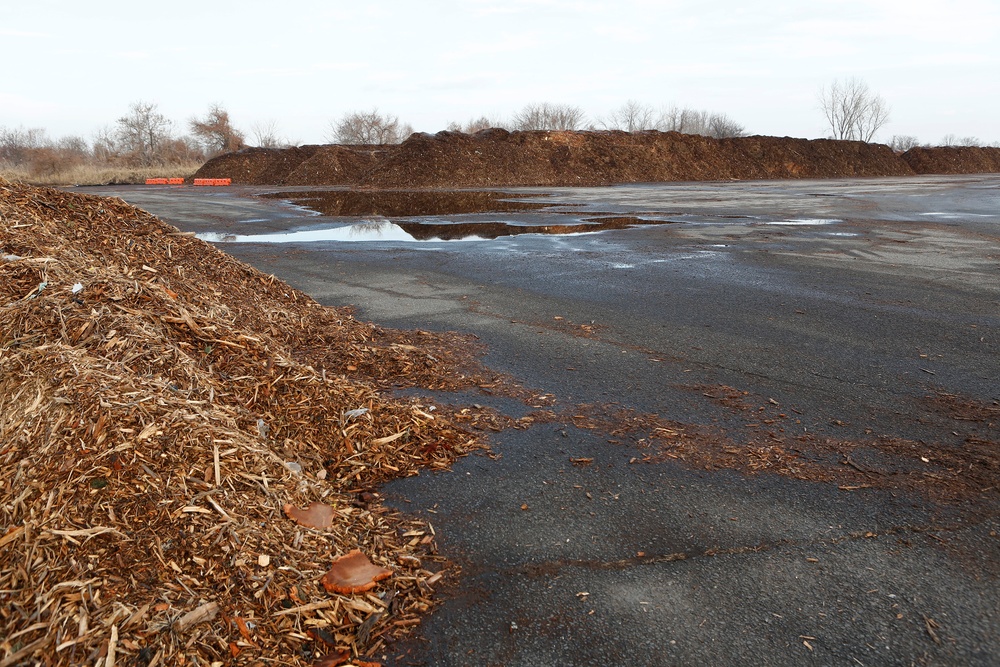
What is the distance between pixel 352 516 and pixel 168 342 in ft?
5.38

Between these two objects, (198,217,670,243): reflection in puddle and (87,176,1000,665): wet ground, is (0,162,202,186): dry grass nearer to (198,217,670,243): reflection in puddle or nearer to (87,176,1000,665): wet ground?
(198,217,670,243): reflection in puddle

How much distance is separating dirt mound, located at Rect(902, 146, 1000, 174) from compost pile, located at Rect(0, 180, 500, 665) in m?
56.4

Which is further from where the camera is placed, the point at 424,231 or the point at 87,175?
the point at 87,175

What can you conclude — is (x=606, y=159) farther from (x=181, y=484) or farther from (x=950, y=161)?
(x=181, y=484)

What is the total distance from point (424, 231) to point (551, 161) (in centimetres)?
2371

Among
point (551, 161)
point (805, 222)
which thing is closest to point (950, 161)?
point (551, 161)

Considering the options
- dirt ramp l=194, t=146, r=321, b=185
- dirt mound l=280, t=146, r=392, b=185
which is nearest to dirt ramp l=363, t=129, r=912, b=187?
dirt mound l=280, t=146, r=392, b=185

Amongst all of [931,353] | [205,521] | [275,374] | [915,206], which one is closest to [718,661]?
[205,521]

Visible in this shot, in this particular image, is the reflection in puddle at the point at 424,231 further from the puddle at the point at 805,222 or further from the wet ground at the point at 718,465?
the wet ground at the point at 718,465

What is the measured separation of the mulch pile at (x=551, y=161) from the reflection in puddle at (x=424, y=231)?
16.9 metres

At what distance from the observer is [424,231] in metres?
15.8

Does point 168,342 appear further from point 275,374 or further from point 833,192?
point 833,192

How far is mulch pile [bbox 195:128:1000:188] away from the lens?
35.2 metres

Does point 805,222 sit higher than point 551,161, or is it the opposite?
point 551,161
